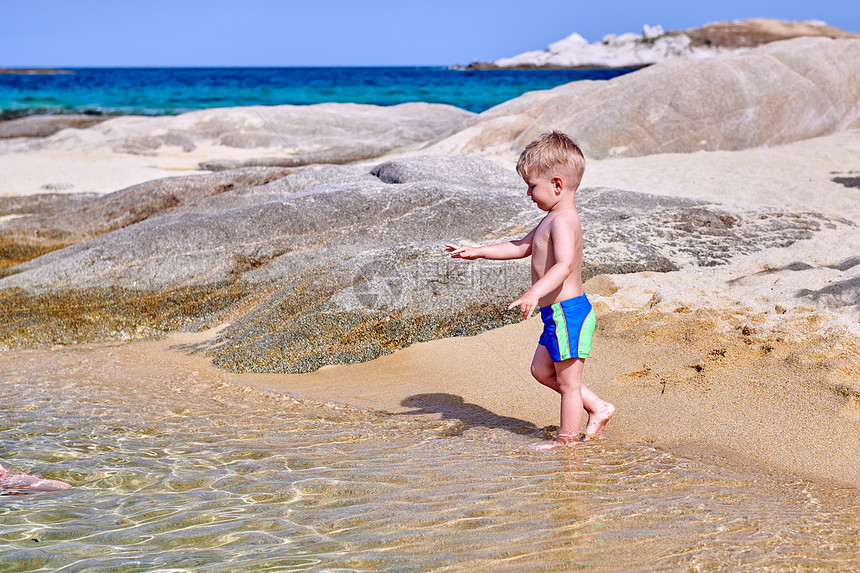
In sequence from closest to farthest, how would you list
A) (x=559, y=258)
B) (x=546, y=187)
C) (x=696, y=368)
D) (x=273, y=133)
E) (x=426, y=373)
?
(x=559, y=258) → (x=546, y=187) → (x=696, y=368) → (x=426, y=373) → (x=273, y=133)

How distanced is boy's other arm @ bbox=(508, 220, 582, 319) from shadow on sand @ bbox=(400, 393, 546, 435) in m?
0.77

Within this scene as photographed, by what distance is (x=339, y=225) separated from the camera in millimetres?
6594

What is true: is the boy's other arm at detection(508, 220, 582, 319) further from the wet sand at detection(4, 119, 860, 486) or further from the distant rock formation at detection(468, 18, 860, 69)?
the distant rock formation at detection(468, 18, 860, 69)

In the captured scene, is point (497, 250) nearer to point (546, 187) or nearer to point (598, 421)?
point (546, 187)

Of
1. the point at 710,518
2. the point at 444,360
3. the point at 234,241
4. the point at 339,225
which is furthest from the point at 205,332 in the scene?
the point at 710,518

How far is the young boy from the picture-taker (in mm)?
3459

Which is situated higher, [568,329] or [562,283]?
[562,283]

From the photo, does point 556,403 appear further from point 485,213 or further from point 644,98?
point 644,98

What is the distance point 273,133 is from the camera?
18.5 m

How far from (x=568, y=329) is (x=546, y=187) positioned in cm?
64

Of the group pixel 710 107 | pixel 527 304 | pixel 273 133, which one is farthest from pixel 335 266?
pixel 273 133

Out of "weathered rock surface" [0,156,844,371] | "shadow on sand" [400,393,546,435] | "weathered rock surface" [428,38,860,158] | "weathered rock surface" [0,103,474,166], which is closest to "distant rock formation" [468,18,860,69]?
"weathered rock surface" [0,103,474,166]

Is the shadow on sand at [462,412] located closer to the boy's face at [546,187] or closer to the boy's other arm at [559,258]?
the boy's other arm at [559,258]

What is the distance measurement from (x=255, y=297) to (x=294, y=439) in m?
2.53
